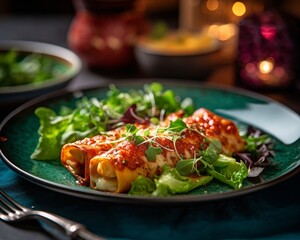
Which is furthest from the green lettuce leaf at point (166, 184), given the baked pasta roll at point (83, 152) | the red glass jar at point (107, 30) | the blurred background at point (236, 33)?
the red glass jar at point (107, 30)

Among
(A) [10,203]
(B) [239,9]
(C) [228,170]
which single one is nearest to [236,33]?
(B) [239,9]

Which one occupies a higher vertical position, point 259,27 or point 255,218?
point 259,27

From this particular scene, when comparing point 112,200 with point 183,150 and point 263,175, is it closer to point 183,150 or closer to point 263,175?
point 183,150

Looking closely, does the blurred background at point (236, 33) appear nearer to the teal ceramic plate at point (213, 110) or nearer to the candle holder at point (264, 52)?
the candle holder at point (264, 52)

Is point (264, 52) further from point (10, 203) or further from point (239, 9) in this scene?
point (10, 203)

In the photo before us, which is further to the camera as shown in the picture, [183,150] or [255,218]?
[183,150]

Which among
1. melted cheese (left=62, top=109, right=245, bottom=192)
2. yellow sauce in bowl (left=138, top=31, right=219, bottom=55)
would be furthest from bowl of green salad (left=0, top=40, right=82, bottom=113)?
melted cheese (left=62, top=109, right=245, bottom=192)

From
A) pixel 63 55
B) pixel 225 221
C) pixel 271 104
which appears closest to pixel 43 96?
Answer: pixel 63 55
